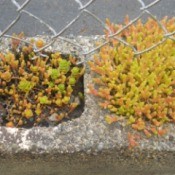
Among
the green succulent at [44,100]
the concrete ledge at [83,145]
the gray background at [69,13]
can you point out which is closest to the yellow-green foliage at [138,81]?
the concrete ledge at [83,145]

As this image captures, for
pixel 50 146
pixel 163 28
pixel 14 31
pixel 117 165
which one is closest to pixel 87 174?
pixel 117 165

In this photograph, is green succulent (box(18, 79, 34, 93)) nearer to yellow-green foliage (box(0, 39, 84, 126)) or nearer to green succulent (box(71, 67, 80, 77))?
yellow-green foliage (box(0, 39, 84, 126))

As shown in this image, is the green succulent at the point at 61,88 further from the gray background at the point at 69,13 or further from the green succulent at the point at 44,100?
the gray background at the point at 69,13

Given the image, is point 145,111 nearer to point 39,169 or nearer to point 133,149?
point 133,149

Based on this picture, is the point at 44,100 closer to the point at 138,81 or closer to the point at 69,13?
the point at 138,81

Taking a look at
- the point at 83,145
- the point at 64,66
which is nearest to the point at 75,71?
the point at 64,66
